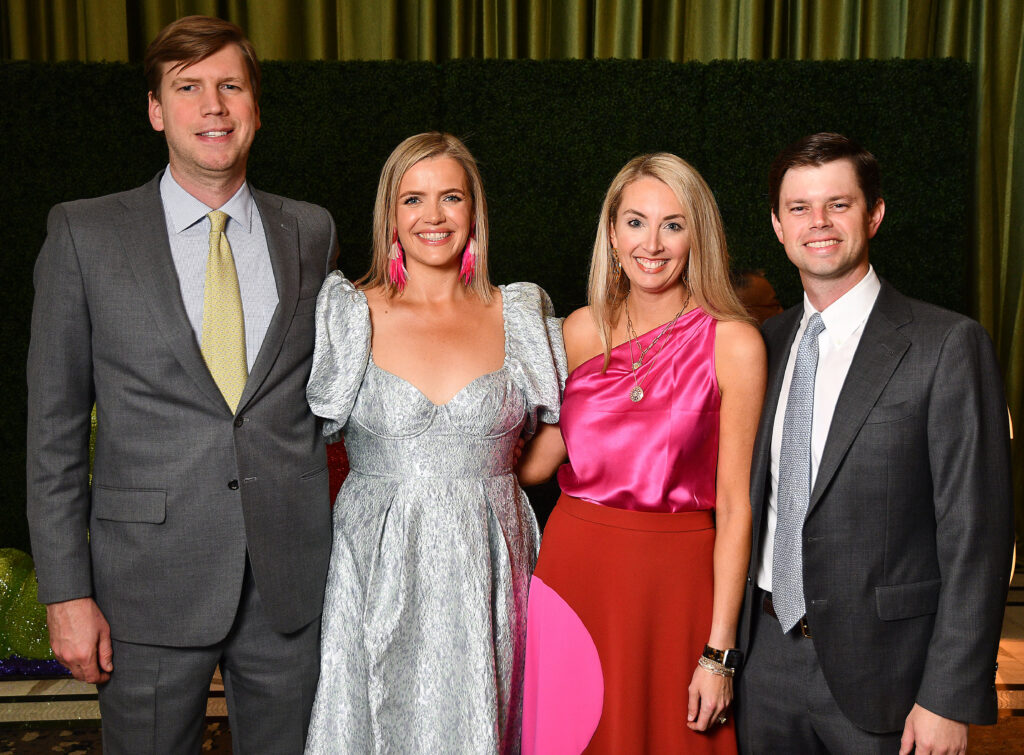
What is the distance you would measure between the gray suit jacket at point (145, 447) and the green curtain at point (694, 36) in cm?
283

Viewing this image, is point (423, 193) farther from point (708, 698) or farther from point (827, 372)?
point (708, 698)

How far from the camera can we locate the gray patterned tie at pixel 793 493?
4.90ft

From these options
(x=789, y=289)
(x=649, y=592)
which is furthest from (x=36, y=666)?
(x=789, y=289)

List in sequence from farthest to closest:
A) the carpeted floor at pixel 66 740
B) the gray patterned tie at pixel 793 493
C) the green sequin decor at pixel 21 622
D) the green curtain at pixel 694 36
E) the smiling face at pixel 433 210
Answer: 1. the green curtain at pixel 694 36
2. the green sequin decor at pixel 21 622
3. the carpeted floor at pixel 66 740
4. the smiling face at pixel 433 210
5. the gray patterned tie at pixel 793 493

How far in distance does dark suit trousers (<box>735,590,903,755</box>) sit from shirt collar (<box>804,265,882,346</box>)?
1.56ft

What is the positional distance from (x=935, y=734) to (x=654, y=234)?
96 centimetres

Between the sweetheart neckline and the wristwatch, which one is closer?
the wristwatch

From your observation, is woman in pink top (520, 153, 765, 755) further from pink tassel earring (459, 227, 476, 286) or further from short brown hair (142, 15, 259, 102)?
short brown hair (142, 15, 259, 102)

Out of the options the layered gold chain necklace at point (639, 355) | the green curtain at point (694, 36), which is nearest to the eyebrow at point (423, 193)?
the layered gold chain necklace at point (639, 355)

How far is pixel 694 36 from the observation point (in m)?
4.24

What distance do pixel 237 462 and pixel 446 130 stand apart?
195 cm

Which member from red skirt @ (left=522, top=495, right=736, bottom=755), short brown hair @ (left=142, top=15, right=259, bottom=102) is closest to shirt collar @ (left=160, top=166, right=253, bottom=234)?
short brown hair @ (left=142, top=15, right=259, bottom=102)

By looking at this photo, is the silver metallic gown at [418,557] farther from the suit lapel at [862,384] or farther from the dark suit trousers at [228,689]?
the suit lapel at [862,384]

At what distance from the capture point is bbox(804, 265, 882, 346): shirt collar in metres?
1.52
